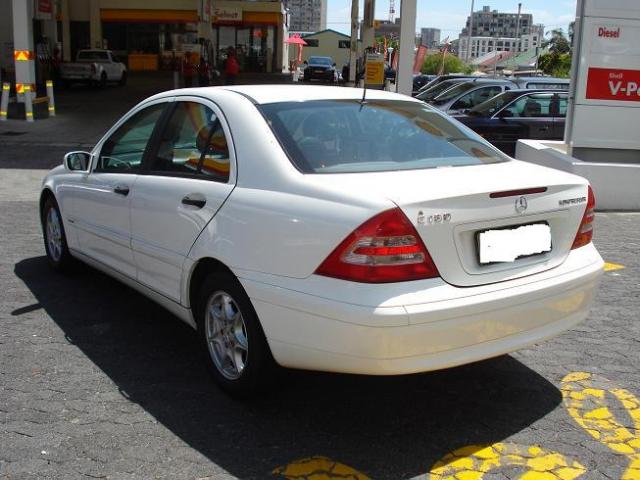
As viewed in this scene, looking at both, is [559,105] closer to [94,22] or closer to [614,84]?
[614,84]

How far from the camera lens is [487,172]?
351cm

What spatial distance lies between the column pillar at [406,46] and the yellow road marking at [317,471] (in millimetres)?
14560

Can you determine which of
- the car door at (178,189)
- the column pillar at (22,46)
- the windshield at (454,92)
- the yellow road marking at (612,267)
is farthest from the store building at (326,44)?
the car door at (178,189)

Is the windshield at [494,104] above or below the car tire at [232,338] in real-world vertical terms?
above

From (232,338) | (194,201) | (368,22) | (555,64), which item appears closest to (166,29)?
(368,22)

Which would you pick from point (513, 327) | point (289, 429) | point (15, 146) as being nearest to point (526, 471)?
point (513, 327)

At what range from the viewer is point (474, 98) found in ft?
50.0

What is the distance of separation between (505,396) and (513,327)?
2.22 feet

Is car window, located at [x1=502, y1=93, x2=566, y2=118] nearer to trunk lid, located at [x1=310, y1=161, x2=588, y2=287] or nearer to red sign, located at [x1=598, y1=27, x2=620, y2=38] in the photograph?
red sign, located at [x1=598, y1=27, x2=620, y2=38]

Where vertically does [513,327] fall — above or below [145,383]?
above

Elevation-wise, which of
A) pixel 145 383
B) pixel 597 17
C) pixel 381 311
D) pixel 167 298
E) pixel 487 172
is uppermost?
pixel 597 17

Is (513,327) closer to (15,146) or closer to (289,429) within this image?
(289,429)

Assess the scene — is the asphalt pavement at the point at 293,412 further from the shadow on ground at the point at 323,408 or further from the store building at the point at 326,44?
the store building at the point at 326,44

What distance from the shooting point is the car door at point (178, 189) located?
371cm
